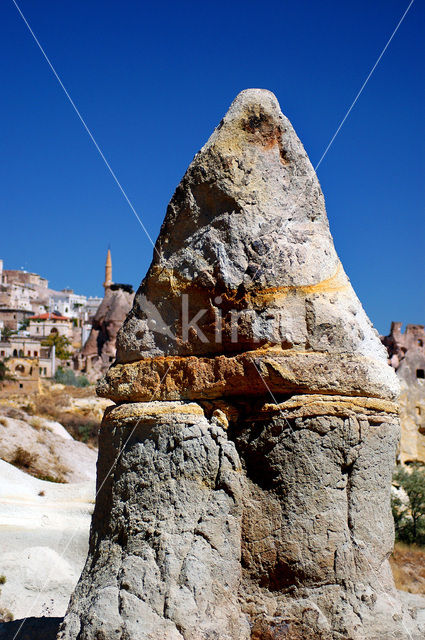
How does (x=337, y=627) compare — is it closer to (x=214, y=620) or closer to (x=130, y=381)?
(x=214, y=620)

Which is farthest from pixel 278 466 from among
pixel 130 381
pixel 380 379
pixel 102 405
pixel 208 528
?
pixel 102 405

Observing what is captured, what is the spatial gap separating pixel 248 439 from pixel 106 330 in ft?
150

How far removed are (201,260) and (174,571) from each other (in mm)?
1605

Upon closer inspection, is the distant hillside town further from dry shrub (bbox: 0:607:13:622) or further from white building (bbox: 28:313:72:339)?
dry shrub (bbox: 0:607:13:622)

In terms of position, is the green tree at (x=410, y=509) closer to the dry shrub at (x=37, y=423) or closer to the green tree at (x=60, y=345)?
the dry shrub at (x=37, y=423)

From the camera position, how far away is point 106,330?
48750mm

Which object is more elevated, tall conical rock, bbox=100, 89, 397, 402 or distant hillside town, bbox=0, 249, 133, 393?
distant hillside town, bbox=0, 249, 133, 393

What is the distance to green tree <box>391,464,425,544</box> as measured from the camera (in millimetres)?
12586

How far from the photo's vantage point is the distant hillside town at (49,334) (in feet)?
138

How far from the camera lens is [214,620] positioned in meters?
3.42

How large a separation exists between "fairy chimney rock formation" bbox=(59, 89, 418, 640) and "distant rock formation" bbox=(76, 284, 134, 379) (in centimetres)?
4295

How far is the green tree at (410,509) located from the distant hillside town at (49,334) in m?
21.4

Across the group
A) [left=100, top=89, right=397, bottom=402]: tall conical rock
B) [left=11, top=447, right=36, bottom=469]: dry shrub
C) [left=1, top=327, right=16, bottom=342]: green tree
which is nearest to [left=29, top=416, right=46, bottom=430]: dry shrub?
[left=11, top=447, right=36, bottom=469]: dry shrub

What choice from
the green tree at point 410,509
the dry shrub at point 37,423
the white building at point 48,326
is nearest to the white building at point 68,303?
the white building at point 48,326
